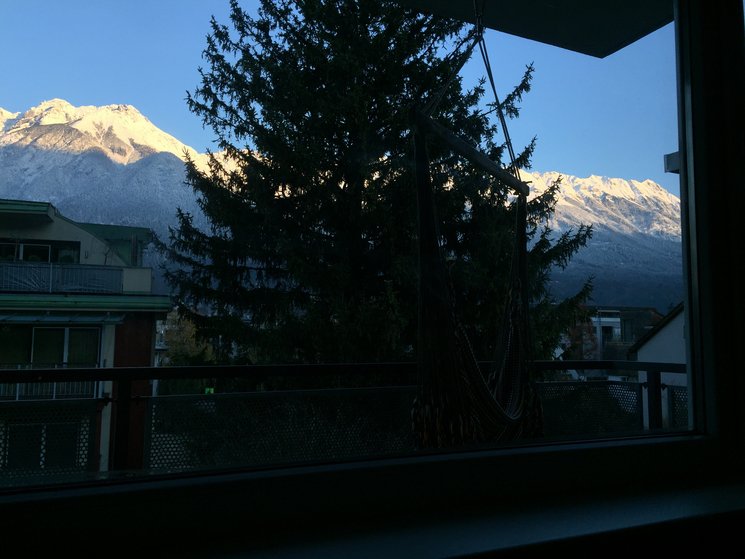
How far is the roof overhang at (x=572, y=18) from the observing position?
1483mm

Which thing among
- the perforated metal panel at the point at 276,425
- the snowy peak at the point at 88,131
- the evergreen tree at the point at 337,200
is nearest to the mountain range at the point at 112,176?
the snowy peak at the point at 88,131

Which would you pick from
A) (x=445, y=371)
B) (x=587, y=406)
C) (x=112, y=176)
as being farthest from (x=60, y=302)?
(x=587, y=406)

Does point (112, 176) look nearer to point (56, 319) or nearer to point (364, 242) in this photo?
point (56, 319)

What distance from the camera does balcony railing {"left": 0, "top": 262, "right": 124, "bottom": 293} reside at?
1.64 m

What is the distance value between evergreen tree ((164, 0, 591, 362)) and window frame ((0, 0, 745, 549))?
3969 millimetres

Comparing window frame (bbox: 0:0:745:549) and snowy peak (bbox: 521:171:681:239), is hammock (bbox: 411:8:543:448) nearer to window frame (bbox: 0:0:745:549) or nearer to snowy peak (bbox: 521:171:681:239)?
snowy peak (bbox: 521:171:681:239)

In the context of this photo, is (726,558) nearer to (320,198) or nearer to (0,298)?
(0,298)

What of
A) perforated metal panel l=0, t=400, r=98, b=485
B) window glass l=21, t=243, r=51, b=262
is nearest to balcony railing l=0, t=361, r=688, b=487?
perforated metal panel l=0, t=400, r=98, b=485

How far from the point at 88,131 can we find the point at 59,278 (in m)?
0.47

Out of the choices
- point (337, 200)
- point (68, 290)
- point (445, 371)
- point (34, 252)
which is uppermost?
point (337, 200)

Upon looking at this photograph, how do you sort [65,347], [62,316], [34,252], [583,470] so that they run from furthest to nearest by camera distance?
[65,347] → [62,316] → [34,252] → [583,470]

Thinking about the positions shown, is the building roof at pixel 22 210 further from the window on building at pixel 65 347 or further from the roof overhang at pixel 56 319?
the window on building at pixel 65 347

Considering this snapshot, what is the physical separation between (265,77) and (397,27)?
4.50 feet

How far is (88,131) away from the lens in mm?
1716
